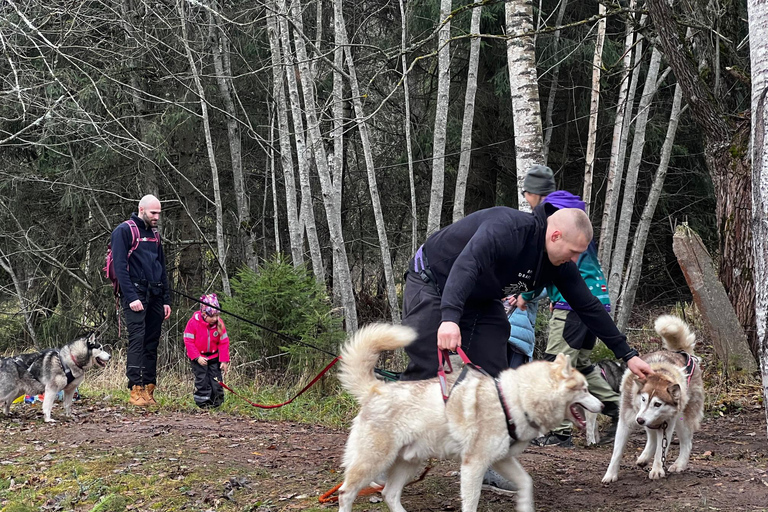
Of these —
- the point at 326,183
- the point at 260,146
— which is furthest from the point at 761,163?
the point at 260,146

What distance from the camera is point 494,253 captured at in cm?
396

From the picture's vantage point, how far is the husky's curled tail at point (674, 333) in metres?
5.68

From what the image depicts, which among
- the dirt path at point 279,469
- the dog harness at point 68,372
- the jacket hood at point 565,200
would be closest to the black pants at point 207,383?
the dirt path at point 279,469

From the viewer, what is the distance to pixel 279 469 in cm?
548

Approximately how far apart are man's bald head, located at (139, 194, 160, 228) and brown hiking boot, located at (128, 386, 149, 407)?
209 centimetres

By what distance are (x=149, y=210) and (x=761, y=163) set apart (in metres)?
6.74

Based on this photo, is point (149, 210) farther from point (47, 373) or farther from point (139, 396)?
point (139, 396)

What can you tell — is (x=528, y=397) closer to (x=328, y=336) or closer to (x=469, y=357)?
(x=469, y=357)

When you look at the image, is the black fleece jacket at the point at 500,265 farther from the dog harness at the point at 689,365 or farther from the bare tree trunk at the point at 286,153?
the bare tree trunk at the point at 286,153

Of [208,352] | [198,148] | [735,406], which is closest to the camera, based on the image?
[735,406]

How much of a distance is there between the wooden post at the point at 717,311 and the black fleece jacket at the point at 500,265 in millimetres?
4085

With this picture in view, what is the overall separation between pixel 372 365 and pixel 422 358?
503 mm

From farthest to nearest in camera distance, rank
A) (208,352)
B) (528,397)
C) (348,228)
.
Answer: (348,228)
(208,352)
(528,397)

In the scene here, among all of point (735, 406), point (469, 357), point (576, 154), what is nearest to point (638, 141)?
point (576, 154)
